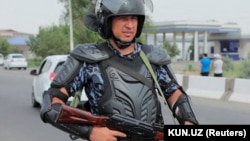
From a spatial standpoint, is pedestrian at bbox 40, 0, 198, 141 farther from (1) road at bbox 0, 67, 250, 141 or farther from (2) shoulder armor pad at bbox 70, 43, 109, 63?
(1) road at bbox 0, 67, 250, 141

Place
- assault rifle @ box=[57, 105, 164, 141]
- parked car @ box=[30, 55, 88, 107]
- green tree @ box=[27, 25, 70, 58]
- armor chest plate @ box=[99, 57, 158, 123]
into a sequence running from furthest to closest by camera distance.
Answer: green tree @ box=[27, 25, 70, 58]
parked car @ box=[30, 55, 88, 107]
armor chest plate @ box=[99, 57, 158, 123]
assault rifle @ box=[57, 105, 164, 141]

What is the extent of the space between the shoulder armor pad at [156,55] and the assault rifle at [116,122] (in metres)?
0.43

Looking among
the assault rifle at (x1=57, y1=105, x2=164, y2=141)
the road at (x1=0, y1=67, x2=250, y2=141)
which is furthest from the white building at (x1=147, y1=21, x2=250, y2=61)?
the assault rifle at (x1=57, y1=105, x2=164, y2=141)

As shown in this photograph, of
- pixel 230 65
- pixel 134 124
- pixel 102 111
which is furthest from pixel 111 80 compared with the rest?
pixel 230 65

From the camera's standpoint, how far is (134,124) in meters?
2.34

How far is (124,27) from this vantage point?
8.56 feet

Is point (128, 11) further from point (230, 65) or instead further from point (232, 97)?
point (230, 65)

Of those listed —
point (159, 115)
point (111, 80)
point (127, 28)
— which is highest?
point (127, 28)

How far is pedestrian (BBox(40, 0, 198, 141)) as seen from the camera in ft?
8.39

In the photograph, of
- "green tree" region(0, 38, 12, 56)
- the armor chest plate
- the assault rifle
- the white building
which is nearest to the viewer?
the assault rifle

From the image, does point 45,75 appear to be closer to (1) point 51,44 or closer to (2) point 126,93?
(2) point 126,93

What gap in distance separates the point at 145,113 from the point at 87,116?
0.34 meters

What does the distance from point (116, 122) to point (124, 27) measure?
1.75 feet

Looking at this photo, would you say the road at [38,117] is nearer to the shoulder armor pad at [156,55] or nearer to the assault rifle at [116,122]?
the shoulder armor pad at [156,55]
